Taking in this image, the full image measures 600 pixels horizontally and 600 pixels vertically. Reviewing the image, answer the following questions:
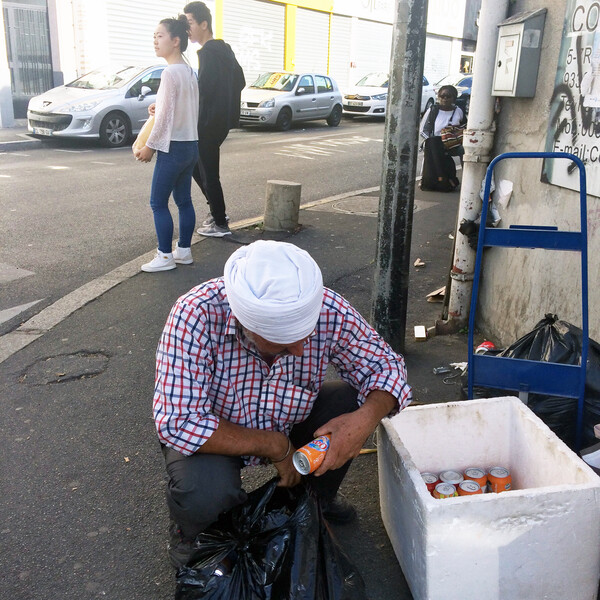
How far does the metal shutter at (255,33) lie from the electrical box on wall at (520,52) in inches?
828

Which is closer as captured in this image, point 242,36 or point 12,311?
point 12,311

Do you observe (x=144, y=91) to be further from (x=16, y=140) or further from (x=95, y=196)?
(x=95, y=196)

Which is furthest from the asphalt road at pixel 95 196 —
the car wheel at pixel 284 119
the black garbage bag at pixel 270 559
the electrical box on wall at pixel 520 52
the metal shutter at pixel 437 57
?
the metal shutter at pixel 437 57

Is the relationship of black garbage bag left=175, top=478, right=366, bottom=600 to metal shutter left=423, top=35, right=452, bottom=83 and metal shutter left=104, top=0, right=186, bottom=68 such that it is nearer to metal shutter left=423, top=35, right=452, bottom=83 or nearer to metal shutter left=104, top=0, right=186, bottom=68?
metal shutter left=104, top=0, right=186, bottom=68

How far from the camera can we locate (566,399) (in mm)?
2957

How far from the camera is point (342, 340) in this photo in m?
2.45

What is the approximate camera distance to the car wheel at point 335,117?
20328mm

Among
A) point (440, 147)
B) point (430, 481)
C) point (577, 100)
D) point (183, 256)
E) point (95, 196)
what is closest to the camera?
point (430, 481)

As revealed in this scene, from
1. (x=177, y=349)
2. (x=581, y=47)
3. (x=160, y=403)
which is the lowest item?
(x=160, y=403)

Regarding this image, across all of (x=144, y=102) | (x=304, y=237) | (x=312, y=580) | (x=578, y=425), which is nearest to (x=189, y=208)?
(x=304, y=237)

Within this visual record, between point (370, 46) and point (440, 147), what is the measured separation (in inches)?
901

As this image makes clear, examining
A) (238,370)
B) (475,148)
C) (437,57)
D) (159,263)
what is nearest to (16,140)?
(159,263)

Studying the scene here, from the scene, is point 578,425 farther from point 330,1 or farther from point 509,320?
point 330,1

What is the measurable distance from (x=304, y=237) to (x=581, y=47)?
4081 millimetres
